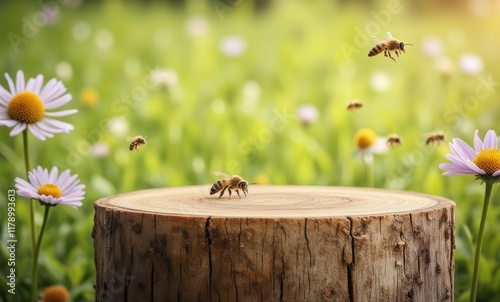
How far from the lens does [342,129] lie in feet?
14.1

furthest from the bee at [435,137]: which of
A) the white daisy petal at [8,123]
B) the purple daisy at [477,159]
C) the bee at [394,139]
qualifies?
the white daisy petal at [8,123]

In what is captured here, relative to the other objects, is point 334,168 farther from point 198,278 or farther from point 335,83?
point 198,278

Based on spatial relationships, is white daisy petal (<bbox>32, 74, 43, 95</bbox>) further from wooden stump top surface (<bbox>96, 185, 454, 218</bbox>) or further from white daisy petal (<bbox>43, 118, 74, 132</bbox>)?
wooden stump top surface (<bbox>96, 185, 454, 218</bbox>)

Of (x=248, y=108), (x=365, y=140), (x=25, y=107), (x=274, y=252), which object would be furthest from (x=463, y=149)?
(x=248, y=108)

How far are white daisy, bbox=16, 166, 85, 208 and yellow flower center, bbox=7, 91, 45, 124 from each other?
6.5 inches

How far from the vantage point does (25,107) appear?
2.27 metres

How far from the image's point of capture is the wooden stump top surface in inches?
76.8

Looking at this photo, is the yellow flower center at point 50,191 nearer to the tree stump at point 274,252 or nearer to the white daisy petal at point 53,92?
the tree stump at point 274,252

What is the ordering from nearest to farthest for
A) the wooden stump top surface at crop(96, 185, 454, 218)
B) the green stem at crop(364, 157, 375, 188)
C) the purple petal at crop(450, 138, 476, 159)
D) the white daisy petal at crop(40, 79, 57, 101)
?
the wooden stump top surface at crop(96, 185, 454, 218) → the purple petal at crop(450, 138, 476, 159) → the white daisy petal at crop(40, 79, 57, 101) → the green stem at crop(364, 157, 375, 188)

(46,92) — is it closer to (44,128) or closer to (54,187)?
(44,128)

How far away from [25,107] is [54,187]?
26 centimetres

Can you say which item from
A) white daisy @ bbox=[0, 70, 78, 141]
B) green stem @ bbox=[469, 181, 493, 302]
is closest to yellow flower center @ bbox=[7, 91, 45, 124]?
white daisy @ bbox=[0, 70, 78, 141]

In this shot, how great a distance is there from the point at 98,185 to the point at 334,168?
120cm

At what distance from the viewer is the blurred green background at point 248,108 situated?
3455 mm
